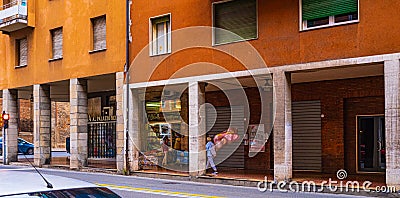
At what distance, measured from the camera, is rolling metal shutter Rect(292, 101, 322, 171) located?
18.8 meters

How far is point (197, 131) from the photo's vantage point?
1717 cm

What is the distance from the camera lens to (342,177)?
54.0ft

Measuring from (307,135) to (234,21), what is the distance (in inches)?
223

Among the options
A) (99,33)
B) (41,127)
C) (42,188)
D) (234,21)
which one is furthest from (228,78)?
(42,188)

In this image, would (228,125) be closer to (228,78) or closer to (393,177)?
(228,78)

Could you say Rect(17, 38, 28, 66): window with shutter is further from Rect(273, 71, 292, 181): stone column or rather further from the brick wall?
Rect(273, 71, 292, 181): stone column

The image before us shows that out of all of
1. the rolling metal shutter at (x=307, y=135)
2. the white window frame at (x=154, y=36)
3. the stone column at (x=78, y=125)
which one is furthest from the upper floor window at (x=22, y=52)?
the rolling metal shutter at (x=307, y=135)

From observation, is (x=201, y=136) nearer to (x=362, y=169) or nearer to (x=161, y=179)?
(x=161, y=179)

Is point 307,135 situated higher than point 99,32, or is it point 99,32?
point 99,32

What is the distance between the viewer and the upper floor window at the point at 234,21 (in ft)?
52.8

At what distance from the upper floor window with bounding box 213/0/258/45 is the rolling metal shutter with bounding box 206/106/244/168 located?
18.2ft

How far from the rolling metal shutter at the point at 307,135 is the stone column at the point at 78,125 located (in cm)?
917

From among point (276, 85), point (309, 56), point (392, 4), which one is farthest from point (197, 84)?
point (392, 4)

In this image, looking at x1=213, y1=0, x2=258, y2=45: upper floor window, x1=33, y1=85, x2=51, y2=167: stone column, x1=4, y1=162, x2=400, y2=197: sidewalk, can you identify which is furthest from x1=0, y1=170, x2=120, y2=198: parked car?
x1=33, y1=85, x2=51, y2=167: stone column
